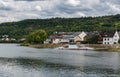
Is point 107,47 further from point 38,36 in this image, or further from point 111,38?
point 38,36

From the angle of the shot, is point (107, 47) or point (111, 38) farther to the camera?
point (111, 38)

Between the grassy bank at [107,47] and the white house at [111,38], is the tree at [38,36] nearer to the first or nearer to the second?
the white house at [111,38]

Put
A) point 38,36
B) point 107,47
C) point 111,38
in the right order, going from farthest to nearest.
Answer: point 38,36 → point 111,38 → point 107,47

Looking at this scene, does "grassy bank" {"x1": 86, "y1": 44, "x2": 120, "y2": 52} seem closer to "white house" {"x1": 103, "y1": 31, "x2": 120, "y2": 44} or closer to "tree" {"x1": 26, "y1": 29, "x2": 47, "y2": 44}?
"white house" {"x1": 103, "y1": 31, "x2": 120, "y2": 44}

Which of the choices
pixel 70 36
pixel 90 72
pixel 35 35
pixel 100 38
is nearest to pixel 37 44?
pixel 35 35

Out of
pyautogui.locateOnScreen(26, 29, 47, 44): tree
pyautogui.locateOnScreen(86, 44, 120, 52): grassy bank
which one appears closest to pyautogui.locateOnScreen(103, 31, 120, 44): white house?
pyautogui.locateOnScreen(86, 44, 120, 52): grassy bank

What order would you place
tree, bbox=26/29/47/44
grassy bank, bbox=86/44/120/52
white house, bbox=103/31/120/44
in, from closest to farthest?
grassy bank, bbox=86/44/120/52, white house, bbox=103/31/120/44, tree, bbox=26/29/47/44

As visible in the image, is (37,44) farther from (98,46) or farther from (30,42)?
(98,46)

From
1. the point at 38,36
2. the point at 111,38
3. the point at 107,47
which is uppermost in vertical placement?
the point at 38,36

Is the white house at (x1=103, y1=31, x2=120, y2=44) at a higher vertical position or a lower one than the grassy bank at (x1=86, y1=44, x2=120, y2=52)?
higher

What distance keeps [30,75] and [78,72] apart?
23.5ft

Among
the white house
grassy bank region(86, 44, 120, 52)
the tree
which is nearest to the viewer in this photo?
grassy bank region(86, 44, 120, 52)

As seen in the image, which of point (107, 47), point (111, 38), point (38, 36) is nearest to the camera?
point (107, 47)

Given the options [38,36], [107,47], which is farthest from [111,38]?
[38,36]
